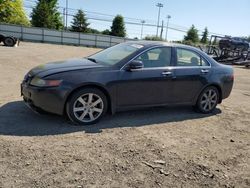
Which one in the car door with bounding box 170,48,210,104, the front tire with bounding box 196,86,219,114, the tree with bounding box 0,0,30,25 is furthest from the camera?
the tree with bounding box 0,0,30,25

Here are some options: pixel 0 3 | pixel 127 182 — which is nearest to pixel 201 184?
pixel 127 182

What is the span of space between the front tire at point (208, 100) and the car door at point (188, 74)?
0.23m

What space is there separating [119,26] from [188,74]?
50353mm

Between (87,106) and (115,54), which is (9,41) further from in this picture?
(87,106)

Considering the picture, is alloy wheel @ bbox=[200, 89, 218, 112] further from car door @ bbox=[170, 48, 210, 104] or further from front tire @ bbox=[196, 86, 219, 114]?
car door @ bbox=[170, 48, 210, 104]

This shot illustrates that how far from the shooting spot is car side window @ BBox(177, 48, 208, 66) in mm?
6285

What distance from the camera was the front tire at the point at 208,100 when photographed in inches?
263

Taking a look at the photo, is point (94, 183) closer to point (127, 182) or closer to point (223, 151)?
point (127, 182)

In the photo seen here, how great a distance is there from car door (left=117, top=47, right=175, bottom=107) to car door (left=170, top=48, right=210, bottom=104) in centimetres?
21

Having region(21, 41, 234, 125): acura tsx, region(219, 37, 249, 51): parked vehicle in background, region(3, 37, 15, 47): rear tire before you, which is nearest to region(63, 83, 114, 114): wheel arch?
region(21, 41, 234, 125): acura tsx

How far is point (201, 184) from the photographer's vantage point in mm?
3660

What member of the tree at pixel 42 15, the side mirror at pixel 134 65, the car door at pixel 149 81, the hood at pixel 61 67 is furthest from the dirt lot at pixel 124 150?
the tree at pixel 42 15

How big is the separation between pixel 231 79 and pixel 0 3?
4350cm

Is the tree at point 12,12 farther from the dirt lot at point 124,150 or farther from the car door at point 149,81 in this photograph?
the car door at point 149,81
